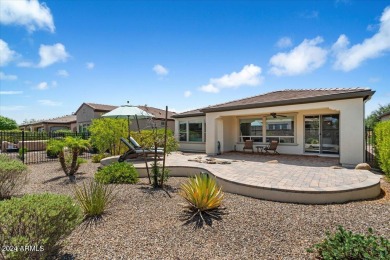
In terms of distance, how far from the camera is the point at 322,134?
13453 millimetres

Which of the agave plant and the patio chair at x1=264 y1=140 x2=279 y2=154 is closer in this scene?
the agave plant

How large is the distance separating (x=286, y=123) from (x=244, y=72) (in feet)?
19.6

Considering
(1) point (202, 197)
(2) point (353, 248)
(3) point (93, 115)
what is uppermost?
(3) point (93, 115)

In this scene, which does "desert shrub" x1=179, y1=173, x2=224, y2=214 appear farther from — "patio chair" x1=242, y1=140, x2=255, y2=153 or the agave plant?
"patio chair" x1=242, y1=140, x2=255, y2=153

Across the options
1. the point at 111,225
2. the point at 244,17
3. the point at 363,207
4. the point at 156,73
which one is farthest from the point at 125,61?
the point at 363,207

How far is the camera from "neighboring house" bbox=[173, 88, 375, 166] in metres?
9.60

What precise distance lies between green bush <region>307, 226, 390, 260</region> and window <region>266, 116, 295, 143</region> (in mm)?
11970

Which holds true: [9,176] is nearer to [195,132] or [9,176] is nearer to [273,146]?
[195,132]

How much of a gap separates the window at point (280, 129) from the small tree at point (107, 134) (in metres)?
11.1

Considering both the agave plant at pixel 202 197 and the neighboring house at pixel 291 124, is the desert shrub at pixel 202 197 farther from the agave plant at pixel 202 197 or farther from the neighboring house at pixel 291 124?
the neighboring house at pixel 291 124

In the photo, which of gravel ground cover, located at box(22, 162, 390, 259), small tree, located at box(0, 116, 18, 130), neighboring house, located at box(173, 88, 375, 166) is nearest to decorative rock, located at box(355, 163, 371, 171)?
neighboring house, located at box(173, 88, 375, 166)

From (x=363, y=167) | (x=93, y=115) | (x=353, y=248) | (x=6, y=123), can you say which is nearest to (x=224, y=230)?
(x=353, y=248)

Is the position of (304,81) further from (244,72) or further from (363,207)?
(363,207)

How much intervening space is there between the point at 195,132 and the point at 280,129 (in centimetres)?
716
